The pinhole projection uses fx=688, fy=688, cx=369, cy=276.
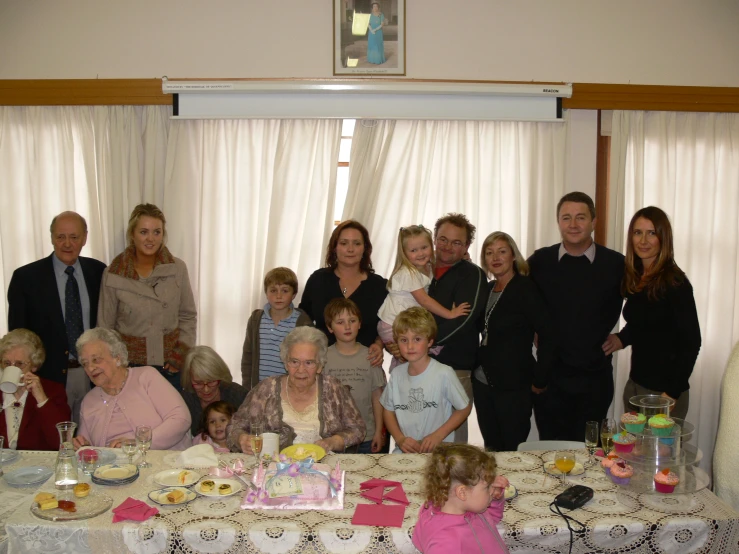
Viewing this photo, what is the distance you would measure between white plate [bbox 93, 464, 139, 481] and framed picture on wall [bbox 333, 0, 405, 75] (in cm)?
272

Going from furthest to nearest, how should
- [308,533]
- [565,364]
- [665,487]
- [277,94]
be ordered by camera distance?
1. [277,94]
2. [565,364]
3. [665,487]
4. [308,533]

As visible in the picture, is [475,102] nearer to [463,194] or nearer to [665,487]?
[463,194]

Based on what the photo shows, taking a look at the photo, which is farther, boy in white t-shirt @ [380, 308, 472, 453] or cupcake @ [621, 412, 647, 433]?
boy in white t-shirt @ [380, 308, 472, 453]

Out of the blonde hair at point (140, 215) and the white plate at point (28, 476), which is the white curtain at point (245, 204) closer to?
the blonde hair at point (140, 215)

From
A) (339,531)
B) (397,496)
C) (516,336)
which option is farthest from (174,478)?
(516,336)

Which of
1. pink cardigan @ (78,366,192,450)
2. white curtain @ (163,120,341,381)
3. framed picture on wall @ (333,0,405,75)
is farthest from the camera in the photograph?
white curtain @ (163,120,341,381)

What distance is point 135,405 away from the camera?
10.3ft

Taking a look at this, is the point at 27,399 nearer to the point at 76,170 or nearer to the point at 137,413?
the point at 137,413

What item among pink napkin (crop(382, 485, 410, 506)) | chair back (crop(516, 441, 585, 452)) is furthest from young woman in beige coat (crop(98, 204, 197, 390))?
chair back (crop(516, 441, 585, 452))

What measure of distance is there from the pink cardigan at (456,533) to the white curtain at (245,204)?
257cm

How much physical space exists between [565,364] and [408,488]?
1.54 meters

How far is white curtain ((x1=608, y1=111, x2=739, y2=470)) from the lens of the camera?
14.7 feet

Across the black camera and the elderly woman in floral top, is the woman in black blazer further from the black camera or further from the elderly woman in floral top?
the black camera

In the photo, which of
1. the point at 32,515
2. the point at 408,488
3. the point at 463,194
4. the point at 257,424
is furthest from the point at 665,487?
the point at 463,194
